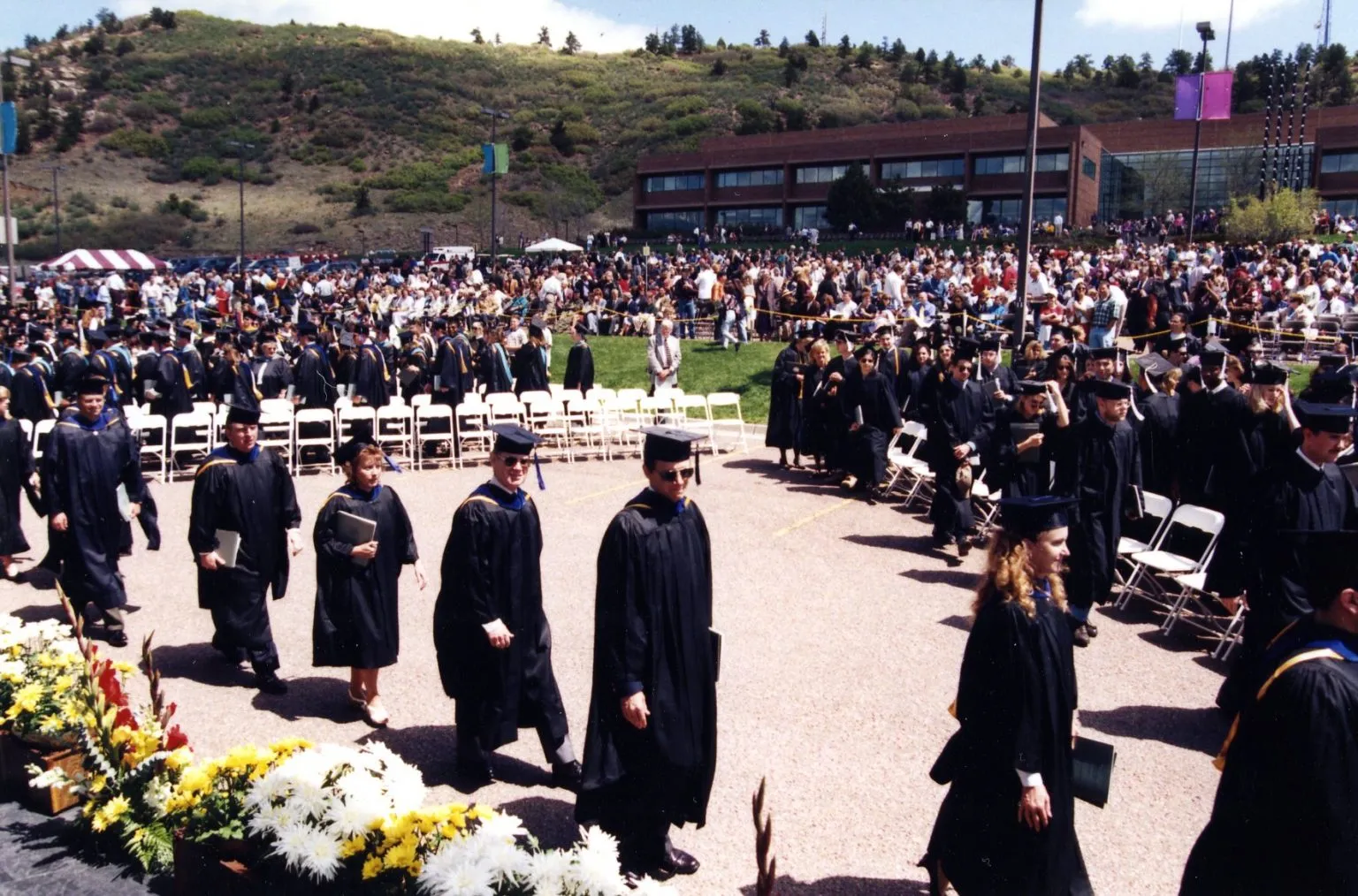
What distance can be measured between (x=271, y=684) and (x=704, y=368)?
1580cm

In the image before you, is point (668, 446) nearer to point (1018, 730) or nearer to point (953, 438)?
point (1018, 730)

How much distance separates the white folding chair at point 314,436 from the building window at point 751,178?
51578 millimetres

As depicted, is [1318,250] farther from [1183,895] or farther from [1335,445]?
[1183,895]

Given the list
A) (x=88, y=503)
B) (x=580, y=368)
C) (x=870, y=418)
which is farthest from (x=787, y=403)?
(x=88, y=503)

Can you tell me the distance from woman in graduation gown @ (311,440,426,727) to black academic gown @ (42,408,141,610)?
8.54 feet

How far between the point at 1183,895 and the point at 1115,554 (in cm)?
504

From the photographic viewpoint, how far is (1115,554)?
8031mm

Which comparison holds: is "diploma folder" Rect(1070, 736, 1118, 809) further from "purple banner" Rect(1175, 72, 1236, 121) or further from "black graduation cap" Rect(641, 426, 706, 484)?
"purple banner" Rect(1175, 72, 1236, 121)

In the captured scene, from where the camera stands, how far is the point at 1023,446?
8789 mm

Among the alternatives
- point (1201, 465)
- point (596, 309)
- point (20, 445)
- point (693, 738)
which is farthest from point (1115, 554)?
point (596, 309)

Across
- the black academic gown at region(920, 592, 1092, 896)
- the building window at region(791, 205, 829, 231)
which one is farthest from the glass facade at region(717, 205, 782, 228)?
the black academic gown at region(920, 592, 1092, 896)

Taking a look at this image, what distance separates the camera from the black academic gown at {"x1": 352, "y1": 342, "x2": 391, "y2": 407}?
16.7 meters

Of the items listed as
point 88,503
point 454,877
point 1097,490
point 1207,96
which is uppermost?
point 1207,96

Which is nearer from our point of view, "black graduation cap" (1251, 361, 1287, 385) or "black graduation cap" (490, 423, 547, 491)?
"black graduation cap" (490, 423, 547, 491)
